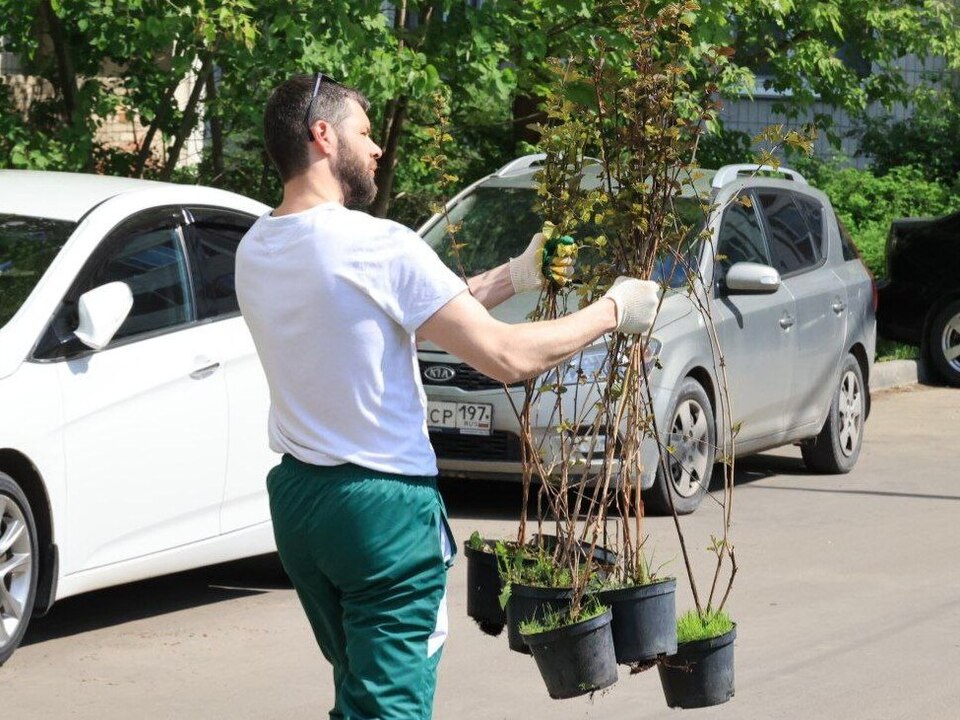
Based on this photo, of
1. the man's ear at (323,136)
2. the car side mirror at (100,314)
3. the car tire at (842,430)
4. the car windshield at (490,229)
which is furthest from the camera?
the car tire at (842,430)

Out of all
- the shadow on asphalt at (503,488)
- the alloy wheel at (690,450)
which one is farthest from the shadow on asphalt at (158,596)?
the alloy wheel at (690,450)

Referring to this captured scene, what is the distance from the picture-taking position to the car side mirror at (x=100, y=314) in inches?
239

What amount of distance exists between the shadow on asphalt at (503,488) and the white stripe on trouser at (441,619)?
5.29 metres

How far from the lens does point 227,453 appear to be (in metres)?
6.63

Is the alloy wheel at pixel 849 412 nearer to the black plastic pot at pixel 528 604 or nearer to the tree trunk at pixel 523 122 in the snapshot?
the tree trunk at pixel 523 122

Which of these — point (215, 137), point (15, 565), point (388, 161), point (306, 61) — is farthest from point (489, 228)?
point (15, 565)

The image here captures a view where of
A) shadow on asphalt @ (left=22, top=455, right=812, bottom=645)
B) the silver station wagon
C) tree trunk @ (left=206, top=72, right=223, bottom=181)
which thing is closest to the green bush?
tree trunk @ (left=206, top=72, right=223, bottom=181)

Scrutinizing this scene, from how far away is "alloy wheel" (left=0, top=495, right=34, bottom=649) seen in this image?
5.89 meters

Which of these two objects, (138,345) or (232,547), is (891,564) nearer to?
(232,547)

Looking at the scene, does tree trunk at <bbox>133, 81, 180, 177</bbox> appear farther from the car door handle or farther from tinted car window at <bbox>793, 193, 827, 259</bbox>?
the car door handle

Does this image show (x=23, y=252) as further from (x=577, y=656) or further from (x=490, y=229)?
(x=490, y=229)

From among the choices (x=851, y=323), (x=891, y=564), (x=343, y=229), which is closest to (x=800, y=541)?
(x=891, y=564)

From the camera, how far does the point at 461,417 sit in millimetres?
8672

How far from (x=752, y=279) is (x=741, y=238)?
2.17ft
